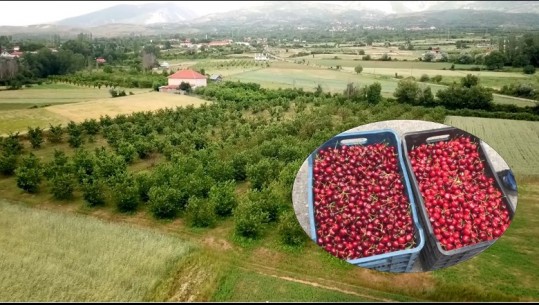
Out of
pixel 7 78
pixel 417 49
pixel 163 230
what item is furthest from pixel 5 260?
pixel 417 49

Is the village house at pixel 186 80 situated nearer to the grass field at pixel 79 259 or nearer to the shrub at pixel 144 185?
the shrub at pixel 144 185

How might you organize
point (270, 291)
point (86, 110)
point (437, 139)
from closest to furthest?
point (437, 139), point (270, 291), point (86, 110)

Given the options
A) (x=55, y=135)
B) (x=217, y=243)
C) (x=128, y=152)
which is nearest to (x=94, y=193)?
(x=128, y=152)

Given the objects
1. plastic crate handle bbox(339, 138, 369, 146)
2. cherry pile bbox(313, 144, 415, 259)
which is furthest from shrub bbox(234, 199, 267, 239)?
plastic crate handle bbox(339, 138, 369, 146)

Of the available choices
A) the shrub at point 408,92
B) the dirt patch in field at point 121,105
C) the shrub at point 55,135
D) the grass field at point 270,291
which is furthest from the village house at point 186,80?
the grass field at point 270,291

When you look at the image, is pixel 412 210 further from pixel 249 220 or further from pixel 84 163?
pixel 84 163
